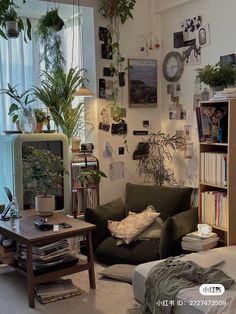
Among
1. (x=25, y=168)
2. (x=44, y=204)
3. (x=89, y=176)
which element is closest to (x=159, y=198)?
(x=89, y=176)

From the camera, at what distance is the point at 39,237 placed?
3.13 meters

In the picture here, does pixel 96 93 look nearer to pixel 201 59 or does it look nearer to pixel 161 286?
pixel 201 59

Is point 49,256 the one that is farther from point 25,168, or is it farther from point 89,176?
point 89,176

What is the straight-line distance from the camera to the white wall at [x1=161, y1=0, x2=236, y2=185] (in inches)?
157

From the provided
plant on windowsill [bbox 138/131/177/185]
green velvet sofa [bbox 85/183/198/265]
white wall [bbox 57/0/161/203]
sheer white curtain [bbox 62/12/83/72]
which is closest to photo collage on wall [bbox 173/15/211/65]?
white wall [bbox 57/0/161/203]

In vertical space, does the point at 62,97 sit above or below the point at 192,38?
below

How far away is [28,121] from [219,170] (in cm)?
189

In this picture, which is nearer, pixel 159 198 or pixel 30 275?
pixel 30 275

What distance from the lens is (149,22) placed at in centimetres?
477

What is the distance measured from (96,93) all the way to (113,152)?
0.67 metres

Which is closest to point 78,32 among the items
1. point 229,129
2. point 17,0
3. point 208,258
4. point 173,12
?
point 17,0

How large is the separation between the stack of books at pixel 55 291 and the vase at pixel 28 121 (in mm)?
1513

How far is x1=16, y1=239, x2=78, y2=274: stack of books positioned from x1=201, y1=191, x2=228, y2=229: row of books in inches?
48.9

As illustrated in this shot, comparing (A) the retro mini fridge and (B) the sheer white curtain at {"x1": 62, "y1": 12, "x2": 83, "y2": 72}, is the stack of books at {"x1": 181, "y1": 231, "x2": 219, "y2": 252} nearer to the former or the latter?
(A) the retro mini fridge
